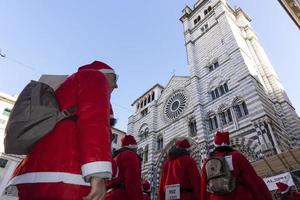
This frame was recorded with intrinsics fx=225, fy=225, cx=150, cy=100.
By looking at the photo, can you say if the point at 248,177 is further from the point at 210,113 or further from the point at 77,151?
the point at 210,113

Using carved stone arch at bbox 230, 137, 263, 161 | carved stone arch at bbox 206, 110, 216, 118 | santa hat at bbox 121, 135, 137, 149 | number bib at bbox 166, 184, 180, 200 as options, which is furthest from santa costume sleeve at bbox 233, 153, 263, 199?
carved stone arch at bbox 206, 110, 216, 118

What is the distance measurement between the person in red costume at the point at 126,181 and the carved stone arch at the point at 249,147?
1062 cm

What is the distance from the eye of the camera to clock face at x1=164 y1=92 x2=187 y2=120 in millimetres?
20109

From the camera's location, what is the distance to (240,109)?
14.7 m

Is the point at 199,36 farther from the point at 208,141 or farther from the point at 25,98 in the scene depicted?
the point at 25,98

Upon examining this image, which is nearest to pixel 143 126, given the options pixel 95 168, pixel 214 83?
pixel 214 83

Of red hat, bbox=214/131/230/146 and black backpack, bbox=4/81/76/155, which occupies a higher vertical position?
red hat, bbox=214/131/230/146

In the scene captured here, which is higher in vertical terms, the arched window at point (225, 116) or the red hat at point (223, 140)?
the arched window at point (225, 116)

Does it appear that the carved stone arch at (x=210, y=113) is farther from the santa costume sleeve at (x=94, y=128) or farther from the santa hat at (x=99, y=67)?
the santa costume sleeve at (x=94, y=128)

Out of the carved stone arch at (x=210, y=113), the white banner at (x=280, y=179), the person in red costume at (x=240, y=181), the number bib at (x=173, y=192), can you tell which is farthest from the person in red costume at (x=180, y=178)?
the carved stone arch at (x=210, y=113)

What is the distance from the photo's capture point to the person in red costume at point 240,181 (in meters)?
2.88

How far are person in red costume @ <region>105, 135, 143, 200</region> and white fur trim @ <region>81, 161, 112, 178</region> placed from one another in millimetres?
1761

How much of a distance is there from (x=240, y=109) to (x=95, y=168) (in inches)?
584

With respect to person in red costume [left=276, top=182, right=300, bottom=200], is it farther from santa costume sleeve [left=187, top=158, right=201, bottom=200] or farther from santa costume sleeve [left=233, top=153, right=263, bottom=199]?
santa costume sleeve [left=233, top=153, right=263, bottom=199]
